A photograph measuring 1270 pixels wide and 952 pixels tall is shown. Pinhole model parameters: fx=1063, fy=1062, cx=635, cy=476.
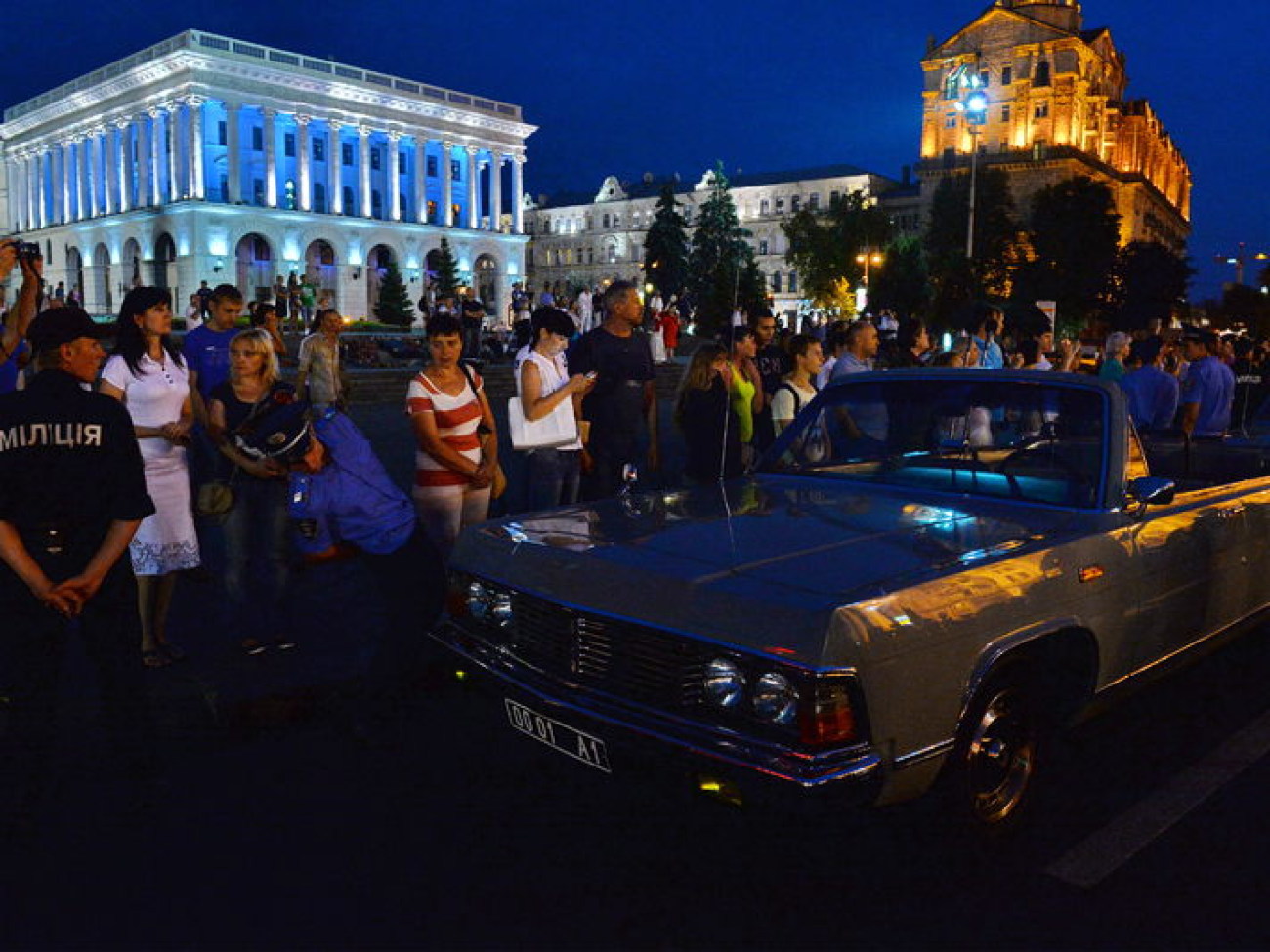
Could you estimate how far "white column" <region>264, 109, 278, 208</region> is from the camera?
8006 cm

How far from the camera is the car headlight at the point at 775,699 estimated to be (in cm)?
315

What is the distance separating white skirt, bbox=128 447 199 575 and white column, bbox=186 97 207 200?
7880cm

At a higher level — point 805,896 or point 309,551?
point 309,551

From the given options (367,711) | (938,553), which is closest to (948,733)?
(938,553)

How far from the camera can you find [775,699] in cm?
318

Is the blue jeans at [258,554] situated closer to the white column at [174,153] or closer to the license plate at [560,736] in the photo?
the license plate at [560,736]

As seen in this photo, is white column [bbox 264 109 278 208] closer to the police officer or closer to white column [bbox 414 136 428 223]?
white column [bbox 414 136 428 223]

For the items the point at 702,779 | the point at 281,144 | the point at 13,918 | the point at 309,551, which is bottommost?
the point at 13,918

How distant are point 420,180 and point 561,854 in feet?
304

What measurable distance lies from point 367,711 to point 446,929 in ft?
5.61

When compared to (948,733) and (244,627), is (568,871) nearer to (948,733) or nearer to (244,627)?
(948,733)

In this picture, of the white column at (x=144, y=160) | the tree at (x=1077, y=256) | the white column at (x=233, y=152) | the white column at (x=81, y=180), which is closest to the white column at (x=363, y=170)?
the white column at (x=233, y=152)

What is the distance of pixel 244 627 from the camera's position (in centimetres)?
586

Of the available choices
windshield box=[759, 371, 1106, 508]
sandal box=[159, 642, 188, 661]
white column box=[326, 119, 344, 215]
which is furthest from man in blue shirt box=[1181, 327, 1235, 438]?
white column box=[326, 119, 344, 215]
